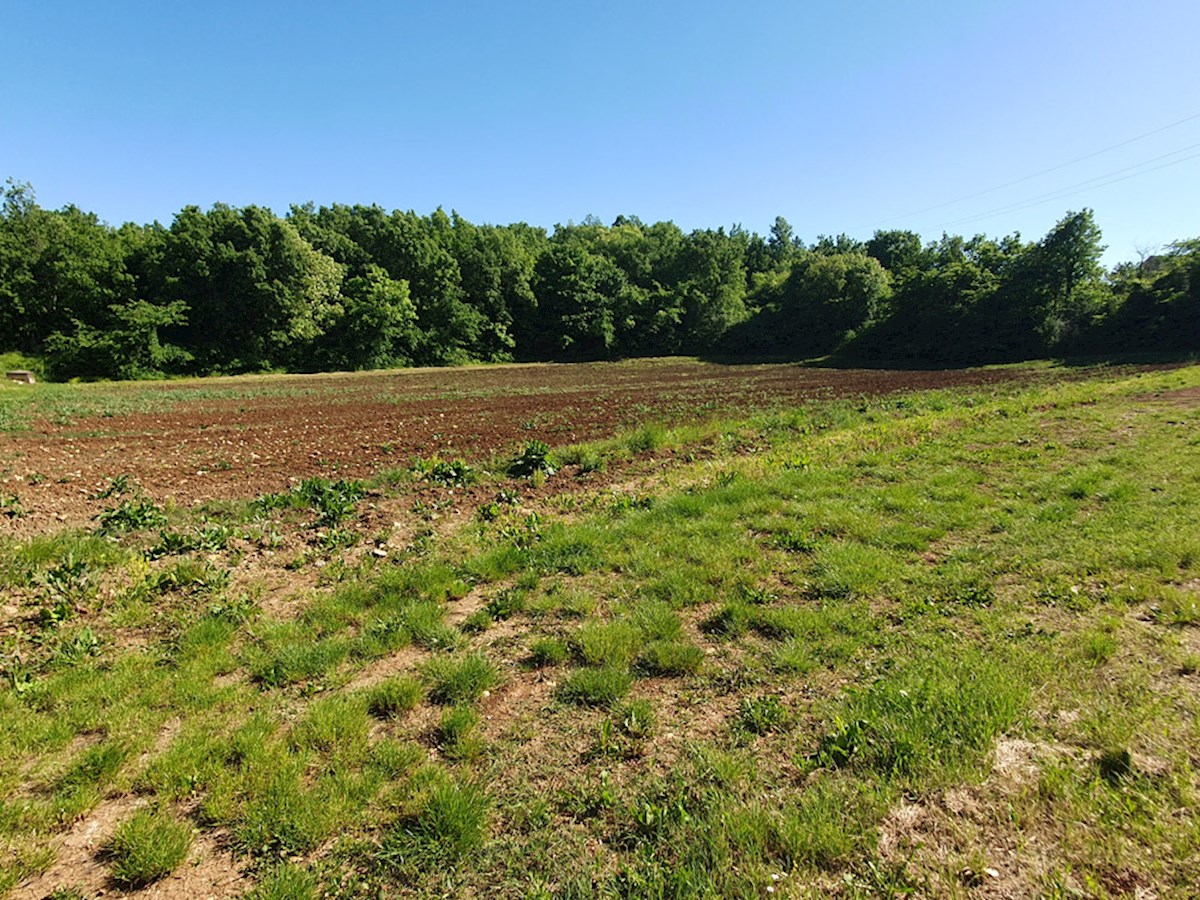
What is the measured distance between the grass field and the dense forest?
44370mm

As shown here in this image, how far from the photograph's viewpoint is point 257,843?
2.63m

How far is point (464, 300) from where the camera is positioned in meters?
59.7

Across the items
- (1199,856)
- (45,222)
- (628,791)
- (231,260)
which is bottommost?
(628,791)

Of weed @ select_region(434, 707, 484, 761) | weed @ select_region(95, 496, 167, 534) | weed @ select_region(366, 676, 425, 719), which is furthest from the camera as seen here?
weed @ select_region(95, 496, 167, 534)

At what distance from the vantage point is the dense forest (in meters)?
40.5

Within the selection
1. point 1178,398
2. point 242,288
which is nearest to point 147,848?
point 1178,398

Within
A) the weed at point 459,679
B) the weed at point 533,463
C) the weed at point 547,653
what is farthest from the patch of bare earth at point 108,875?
the weed at point 533,463

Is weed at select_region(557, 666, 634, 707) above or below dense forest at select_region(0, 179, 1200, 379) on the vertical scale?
A: below

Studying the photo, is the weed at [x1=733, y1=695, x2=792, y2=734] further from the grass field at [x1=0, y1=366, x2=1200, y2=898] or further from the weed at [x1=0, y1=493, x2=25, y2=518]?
the weed at [x1=0, y1=493, x2=25, y2=518]

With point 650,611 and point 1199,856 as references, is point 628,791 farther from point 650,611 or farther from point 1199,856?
point 1199,856

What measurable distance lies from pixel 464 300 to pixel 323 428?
47.2 metres

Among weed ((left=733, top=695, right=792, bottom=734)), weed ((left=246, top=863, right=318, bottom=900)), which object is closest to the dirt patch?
weed ((left=733, top=695, right=792, bottom=734))

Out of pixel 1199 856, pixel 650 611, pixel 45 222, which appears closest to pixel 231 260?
pixel 45 222

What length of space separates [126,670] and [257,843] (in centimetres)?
240
